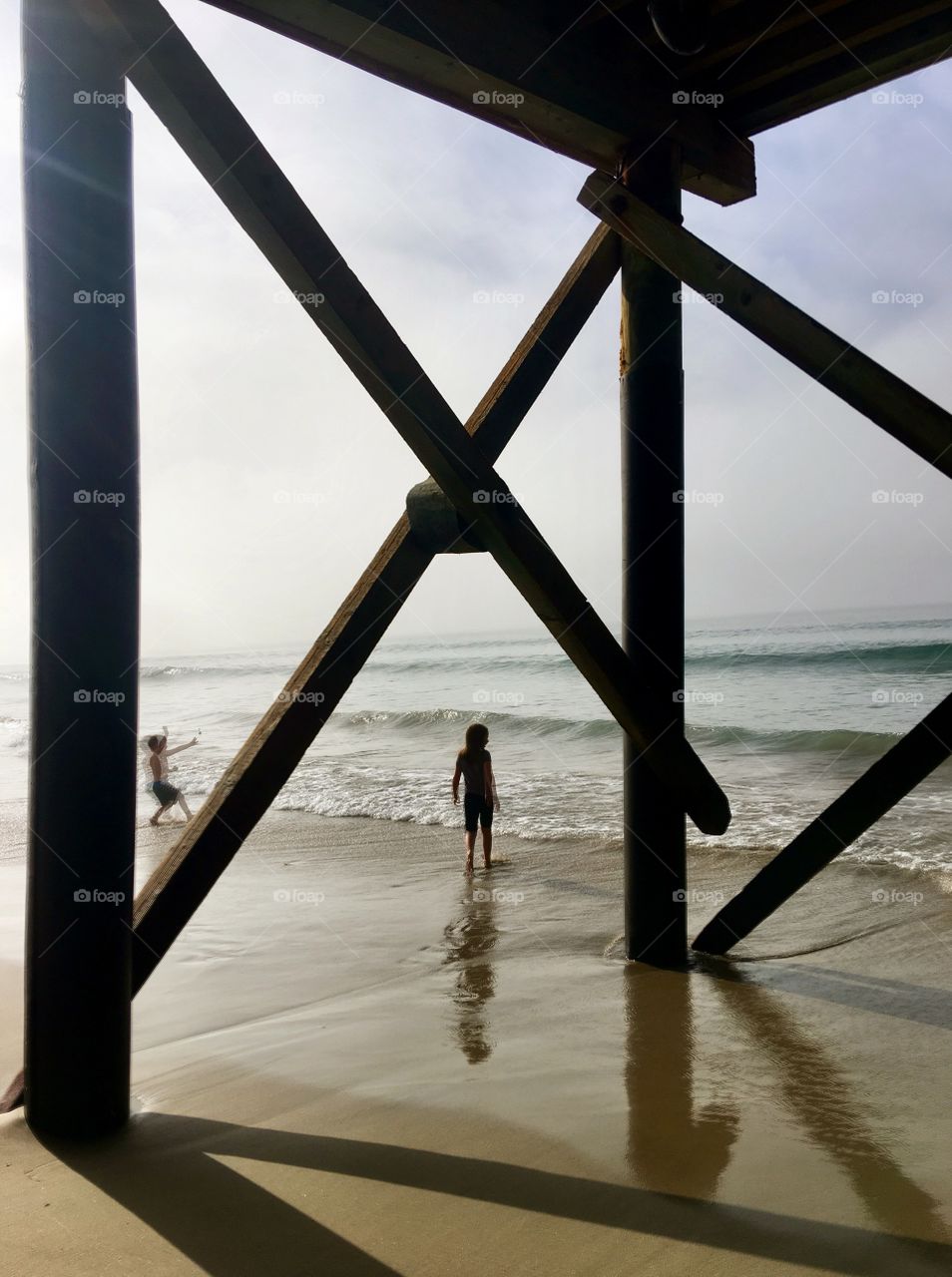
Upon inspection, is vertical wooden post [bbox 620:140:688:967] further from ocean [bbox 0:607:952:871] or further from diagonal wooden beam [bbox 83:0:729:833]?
ocean [bbox 0:607:952:871]

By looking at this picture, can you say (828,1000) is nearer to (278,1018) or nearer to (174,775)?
(278,1018)

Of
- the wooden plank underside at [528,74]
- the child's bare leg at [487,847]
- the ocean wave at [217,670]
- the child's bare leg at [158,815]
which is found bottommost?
the child's bare leg at [158,815]

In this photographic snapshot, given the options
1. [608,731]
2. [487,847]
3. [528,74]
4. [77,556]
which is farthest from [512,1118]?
[608,731]

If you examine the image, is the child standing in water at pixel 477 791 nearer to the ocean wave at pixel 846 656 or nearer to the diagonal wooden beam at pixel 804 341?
the diagonal wooden beam at pixel 804 341

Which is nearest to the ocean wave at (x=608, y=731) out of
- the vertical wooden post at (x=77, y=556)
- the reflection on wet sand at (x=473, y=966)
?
the reflection on wet sand at (x=473, y=966)

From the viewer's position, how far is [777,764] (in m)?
16.0

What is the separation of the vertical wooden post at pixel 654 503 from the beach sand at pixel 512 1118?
0.67 metres

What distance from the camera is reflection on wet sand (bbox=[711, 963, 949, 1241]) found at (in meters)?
2.32

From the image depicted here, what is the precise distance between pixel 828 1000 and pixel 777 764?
12360 millimetres

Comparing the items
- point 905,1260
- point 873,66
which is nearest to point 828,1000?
point 905,1260

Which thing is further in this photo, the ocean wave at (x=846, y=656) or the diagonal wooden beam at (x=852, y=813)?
the ocean wave at (x=846, y=656)

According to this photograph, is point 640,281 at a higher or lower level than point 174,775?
higher

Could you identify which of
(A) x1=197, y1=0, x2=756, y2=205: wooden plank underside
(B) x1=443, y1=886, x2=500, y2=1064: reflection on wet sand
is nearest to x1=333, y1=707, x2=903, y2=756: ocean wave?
(B) x1=443, y1=886, x2=500, y2=1064: reflection on wet sand

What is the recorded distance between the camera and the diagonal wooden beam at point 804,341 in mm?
2934
